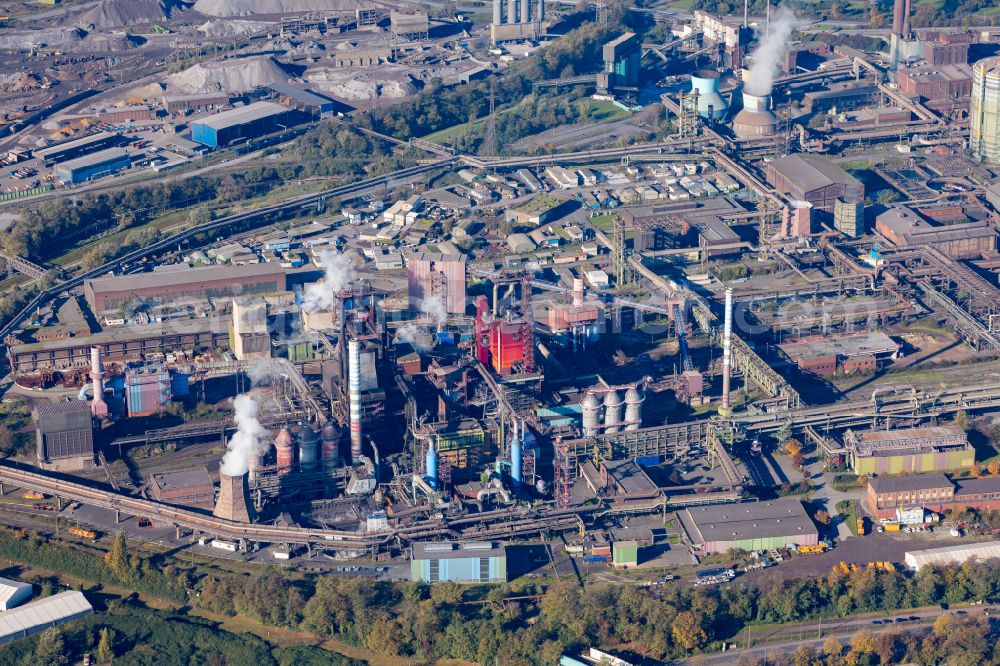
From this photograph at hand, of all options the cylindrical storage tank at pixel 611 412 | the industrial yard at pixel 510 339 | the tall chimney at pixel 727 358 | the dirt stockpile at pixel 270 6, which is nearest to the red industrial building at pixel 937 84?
the industrial yard at pixel 510 339

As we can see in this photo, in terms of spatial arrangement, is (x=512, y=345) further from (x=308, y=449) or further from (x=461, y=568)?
(x=461, y=568)

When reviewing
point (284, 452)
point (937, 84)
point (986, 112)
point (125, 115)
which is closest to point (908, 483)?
point (284, 452)

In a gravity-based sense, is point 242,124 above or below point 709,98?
below

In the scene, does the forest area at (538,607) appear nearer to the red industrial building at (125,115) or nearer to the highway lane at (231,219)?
the highway lane at (231,219)

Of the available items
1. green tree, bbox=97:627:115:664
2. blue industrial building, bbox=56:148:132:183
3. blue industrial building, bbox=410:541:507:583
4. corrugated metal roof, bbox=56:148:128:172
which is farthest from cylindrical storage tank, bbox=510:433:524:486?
corrugated metal roof, bbox=56:148:128:172

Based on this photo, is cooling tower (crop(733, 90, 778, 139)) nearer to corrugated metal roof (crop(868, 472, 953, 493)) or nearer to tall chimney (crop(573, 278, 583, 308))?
tall chimney (crop(573, 278, 583, 308))

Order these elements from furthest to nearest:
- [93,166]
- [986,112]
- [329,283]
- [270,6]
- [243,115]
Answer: [270,6] → [243,115] → [986,112] → [93,166] → [329,283]
